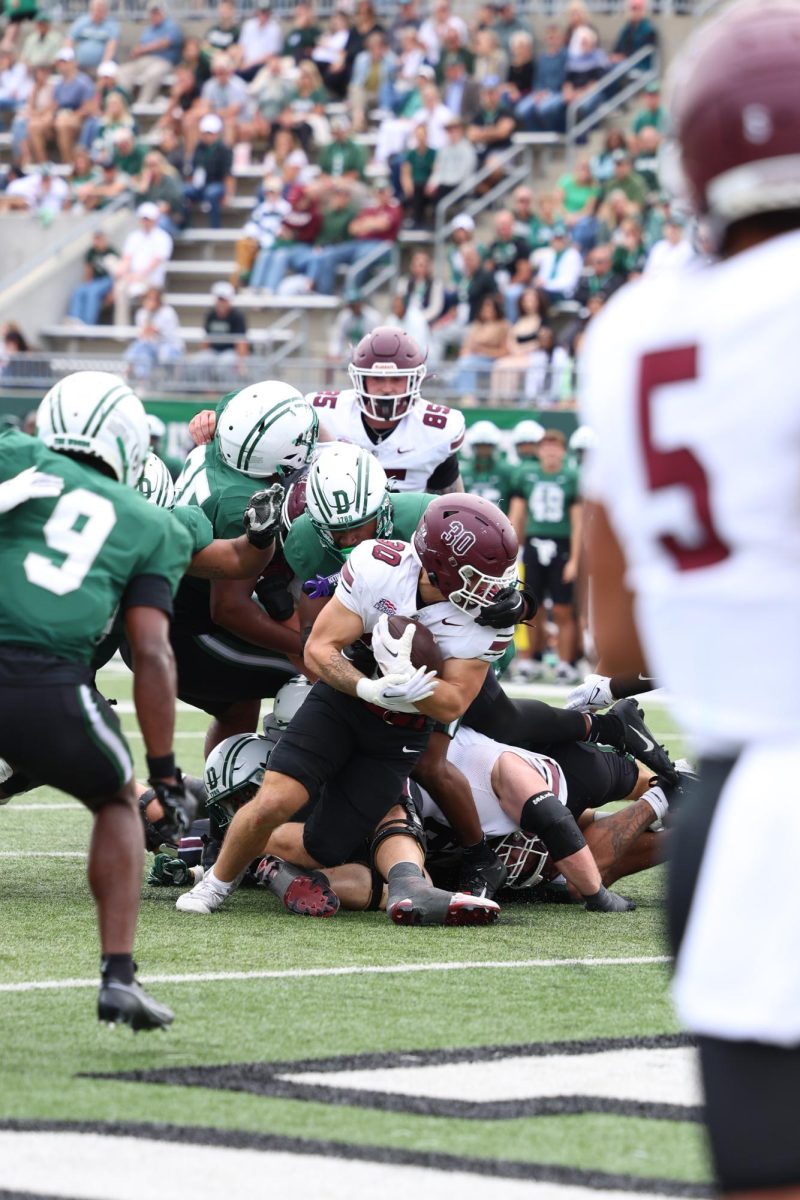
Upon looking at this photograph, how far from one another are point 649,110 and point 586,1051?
1504 cm

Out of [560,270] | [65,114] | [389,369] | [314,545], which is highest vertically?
[65,114]

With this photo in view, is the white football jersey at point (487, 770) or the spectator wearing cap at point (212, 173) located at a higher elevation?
the spectator wearing cap at point (212, 173)

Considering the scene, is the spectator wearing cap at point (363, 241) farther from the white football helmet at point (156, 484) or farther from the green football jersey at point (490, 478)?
the white football helmet at point (156, 484)

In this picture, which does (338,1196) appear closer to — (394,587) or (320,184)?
(394,587)

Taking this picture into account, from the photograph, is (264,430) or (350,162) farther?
(350,162)

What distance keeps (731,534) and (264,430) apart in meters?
4.81

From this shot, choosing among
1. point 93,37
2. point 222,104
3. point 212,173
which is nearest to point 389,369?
point 212,173

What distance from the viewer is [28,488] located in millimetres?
Answer: 4086

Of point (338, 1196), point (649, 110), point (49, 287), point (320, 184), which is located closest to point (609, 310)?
point (338, 1196)

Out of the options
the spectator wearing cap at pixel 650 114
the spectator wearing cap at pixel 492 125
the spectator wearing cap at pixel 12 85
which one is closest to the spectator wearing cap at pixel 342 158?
the spectator wearing cap at pixel 492 125

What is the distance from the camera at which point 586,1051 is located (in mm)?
3941

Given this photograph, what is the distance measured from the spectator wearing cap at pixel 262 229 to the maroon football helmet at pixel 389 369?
491 inches

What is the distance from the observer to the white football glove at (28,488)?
160 inches

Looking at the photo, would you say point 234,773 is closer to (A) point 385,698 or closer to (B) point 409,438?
(A) point 385,698
